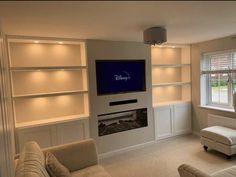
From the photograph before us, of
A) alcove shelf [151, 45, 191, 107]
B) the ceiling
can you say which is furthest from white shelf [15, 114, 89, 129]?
alcove shelf [151, 45, 191, 107]

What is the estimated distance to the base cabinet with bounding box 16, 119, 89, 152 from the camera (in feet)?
10.1

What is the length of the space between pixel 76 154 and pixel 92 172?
36 cm

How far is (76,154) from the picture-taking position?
97.5 inches

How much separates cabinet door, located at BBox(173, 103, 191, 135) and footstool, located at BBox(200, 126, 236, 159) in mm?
889

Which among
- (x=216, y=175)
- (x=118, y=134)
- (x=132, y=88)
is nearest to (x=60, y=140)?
(x=118, y=134)

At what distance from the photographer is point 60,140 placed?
336 centimetres

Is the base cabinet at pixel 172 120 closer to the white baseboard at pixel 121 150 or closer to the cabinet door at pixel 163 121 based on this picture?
the cabinet door at pixel 163 121

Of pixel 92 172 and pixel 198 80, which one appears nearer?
pixel 92 172

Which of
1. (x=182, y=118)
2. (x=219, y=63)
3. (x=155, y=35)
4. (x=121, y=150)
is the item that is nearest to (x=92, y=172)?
(x=121, y=150)

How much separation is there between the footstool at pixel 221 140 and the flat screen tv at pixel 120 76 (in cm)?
159

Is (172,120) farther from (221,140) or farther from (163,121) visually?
(221,140)

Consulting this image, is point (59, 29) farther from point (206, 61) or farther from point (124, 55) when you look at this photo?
point (206, 61)

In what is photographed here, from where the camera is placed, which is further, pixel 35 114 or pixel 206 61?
pixel 206 61

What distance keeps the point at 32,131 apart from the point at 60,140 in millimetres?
505
